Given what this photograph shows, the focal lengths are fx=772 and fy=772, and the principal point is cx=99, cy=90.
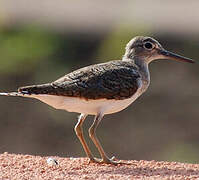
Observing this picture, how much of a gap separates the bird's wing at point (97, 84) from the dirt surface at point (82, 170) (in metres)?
1.19

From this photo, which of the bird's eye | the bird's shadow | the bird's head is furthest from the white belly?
the bird's eye

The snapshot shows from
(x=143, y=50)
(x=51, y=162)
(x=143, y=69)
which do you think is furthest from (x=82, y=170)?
(x=143, y=50)

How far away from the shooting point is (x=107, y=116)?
25.9 m

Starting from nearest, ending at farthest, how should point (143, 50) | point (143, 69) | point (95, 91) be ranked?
point (95, 91) < point (143, 69) < point (143, 50)

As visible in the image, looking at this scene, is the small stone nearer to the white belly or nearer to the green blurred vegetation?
the white belly

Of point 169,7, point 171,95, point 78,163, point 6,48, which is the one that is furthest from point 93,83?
point 169,7

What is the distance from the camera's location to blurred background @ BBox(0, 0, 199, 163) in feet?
83.9

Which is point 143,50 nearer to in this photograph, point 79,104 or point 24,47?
point 79,104

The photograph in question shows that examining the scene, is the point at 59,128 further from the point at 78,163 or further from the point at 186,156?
the point at 78,163

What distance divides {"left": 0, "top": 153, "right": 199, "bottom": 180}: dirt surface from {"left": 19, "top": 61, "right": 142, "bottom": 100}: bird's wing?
3.89ft

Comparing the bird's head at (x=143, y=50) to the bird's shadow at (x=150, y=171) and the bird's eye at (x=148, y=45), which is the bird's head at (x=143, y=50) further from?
the bird's shadow at (x=150, y=171)

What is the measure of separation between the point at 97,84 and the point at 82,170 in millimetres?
1599

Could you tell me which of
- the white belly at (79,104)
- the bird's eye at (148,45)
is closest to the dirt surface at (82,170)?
the white belly at (79,104)

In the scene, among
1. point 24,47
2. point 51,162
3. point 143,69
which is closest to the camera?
point 51,162
